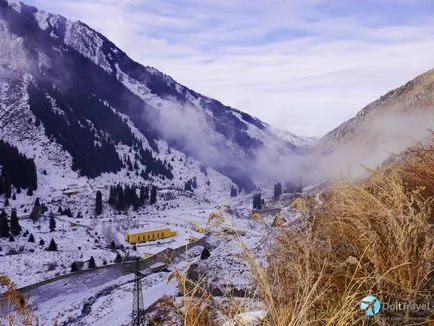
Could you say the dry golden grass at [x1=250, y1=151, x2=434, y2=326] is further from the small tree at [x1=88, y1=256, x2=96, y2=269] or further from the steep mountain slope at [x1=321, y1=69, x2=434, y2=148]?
the steep mountain slope at [x1=321, y1=69, x2=434, y2=148]

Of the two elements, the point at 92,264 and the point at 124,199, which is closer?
the point at 92,264

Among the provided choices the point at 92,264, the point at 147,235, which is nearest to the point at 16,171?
the point at 147,235

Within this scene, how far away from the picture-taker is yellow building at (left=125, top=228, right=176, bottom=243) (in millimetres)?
67625

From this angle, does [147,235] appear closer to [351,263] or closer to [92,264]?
[92,264]

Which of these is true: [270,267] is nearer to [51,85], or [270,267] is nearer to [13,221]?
[13,221]

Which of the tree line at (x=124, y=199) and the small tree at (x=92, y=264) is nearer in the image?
the small tree at (x=92, y=264)

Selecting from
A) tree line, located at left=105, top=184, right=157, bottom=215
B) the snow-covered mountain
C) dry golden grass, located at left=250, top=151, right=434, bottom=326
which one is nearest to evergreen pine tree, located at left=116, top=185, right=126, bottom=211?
tree line, located at left=105, top=184, right=157, bottom=215

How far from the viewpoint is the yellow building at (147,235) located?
67625 mm

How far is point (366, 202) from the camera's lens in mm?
3992

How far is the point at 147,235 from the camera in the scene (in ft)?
227

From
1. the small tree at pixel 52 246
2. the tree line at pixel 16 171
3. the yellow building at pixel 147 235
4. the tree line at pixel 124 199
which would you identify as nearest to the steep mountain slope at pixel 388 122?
the tree line at pixel 124 199

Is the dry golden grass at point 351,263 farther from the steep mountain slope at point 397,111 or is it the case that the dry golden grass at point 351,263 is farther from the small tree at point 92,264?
the steep mountain slope at point 397,111

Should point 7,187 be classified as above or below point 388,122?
below

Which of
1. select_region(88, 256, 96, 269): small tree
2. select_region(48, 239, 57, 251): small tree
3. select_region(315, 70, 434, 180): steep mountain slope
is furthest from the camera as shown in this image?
select_region(315, 70, 434, 180): steep mountain slope
